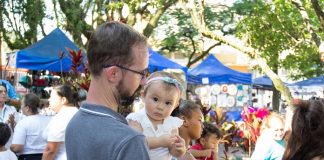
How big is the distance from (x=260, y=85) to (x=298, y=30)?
52.5 ft

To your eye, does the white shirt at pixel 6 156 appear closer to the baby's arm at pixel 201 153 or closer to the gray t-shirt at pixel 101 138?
the baby's arm at pixel 201 153

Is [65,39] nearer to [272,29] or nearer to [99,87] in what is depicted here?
[272,29]

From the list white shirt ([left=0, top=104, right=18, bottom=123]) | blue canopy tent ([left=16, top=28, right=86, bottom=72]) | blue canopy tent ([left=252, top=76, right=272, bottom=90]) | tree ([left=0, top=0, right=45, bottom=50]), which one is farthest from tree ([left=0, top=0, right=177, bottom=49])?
blue canopy tent ([left=252, top=76, right=272, bottom=90])

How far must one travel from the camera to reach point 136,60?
6.57 feet

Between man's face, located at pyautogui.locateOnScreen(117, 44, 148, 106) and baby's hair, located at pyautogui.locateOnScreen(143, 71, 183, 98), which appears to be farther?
baby's hair, located at pyautogui.locateOnScreen(143, 71, 183, 98)

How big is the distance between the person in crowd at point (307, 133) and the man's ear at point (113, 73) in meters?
1.48

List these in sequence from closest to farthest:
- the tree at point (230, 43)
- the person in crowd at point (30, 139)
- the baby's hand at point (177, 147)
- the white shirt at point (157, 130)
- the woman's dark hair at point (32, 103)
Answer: the baby's hand at point (177, 147) < the white shirt at point (157, 130) < the person in crowd at point (30, 139) < the woman's dark hair at point (32, 103) < the tree at point (230, 43)

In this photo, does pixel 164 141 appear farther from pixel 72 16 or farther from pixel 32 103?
pixel 72 16

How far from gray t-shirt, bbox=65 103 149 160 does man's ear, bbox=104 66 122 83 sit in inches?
4.1

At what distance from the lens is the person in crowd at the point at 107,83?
191 centimetres

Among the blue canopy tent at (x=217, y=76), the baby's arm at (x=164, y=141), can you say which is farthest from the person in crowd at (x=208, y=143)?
the blue canopy tent at (x=217, y=76)

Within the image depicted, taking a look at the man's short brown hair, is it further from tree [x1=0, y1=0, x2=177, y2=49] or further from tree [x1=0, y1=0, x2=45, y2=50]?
tree [x1=0, y1=0, x2=45, y2=50]

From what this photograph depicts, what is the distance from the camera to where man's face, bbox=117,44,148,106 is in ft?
6.52

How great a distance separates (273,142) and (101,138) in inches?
146
